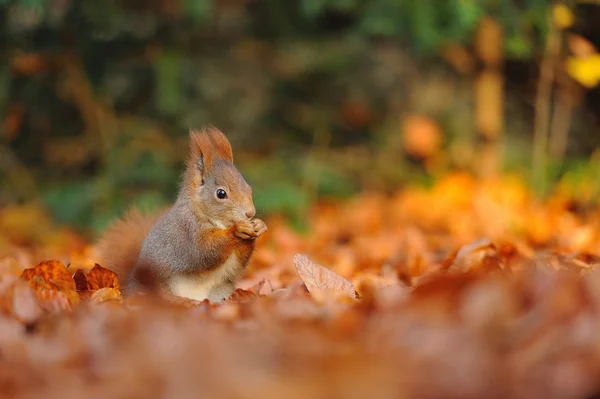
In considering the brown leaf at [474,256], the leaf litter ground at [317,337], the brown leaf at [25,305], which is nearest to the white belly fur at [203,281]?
the leaf litter ground at [317,337]

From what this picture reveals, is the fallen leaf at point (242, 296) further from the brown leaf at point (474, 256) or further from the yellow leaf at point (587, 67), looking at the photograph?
the yellow leaf at point (587, 67)

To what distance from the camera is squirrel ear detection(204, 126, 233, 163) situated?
9.23 feet

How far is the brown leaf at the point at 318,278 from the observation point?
2477 millimetres

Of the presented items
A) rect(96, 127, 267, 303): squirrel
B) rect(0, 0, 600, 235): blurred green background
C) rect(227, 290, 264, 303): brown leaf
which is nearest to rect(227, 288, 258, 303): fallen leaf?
rect(227, 290, 264, 303): brown leaf

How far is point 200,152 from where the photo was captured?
2814mm

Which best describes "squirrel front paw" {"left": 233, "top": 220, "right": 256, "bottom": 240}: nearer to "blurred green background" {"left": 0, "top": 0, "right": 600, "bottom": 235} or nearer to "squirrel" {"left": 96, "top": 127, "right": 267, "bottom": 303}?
"squirrel" {"left": 96, "top": 127, "right": 267, "bottom": 303}

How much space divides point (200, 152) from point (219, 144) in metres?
0.07

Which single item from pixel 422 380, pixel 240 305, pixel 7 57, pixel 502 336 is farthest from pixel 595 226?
pixel 7 57

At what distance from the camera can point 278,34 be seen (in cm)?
601

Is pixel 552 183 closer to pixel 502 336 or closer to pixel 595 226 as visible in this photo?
pixel 595 226

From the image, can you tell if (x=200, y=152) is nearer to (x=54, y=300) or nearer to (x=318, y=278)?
(x=318, y=278)

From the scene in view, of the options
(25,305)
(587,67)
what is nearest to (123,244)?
(25,305)

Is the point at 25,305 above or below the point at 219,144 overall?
below

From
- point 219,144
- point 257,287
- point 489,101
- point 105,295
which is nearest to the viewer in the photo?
point 105,295
